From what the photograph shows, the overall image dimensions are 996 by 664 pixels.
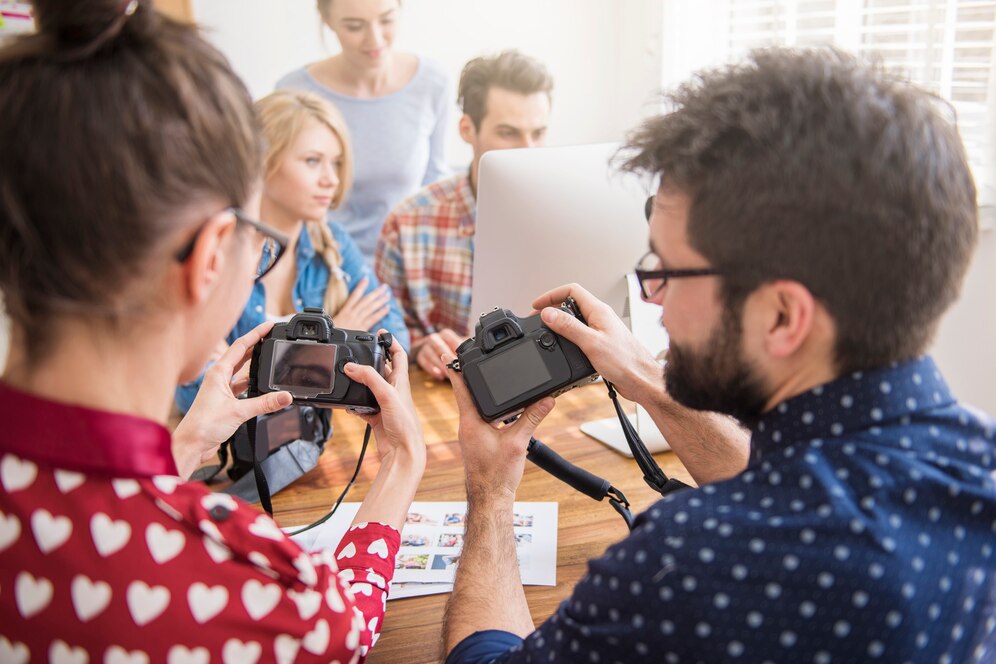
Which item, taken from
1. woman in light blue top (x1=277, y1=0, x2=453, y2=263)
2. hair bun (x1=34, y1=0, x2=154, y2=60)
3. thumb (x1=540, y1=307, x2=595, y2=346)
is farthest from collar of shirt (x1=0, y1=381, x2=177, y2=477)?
woman in light blue top (x1=277, y1=0, x2=453, y2=263)

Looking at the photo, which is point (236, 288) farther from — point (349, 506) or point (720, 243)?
point (349, 506)

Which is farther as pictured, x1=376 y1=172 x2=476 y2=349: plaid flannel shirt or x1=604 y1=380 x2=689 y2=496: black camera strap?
x1=376 y1=172 x2=476 y2=349: plaid flannel shirt

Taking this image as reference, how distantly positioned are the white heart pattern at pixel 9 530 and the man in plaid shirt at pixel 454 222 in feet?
5.36

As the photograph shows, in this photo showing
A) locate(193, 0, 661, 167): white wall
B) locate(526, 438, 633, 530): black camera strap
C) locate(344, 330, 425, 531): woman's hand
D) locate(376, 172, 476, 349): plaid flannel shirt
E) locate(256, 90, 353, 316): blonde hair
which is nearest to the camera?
locate(344, 330, 425, 531): woman's hand

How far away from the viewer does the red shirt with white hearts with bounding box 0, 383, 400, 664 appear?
2.24 feet

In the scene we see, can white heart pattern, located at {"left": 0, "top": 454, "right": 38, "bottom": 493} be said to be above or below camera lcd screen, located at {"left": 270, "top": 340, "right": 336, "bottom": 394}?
above

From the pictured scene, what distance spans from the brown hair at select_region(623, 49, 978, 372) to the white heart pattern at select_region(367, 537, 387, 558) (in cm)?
47

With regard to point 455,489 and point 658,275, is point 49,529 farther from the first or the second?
point 455,489

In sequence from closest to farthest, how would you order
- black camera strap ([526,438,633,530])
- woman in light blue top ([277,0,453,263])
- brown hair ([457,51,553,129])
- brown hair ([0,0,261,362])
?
brown hair ([0,0,261,362]) < black camera strap ([526,438,633,530]) < brown hair ([457,51,553,129]) < woman in light blue top ([277,0,453,263])

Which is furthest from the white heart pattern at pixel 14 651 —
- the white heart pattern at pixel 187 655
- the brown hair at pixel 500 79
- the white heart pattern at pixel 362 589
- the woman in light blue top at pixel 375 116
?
the woman in light blue top at pixel 375 116

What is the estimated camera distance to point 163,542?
2.33ft

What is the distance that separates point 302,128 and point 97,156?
5.52ft

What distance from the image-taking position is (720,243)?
0.83 metres

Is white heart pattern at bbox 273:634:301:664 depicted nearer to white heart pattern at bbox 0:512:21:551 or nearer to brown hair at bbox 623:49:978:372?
white heart pattern at bbox 0:512:21:551
